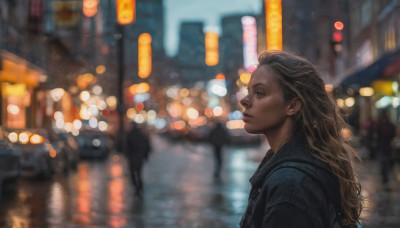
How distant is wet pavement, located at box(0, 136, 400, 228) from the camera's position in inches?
474

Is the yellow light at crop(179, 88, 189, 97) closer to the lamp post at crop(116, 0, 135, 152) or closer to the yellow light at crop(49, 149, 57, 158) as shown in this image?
the lamp post at crop(116, 0, 135, 152)

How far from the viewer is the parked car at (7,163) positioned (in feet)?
49.3

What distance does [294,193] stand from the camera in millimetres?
2377

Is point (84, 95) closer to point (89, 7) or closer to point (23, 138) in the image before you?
point (89, 7)

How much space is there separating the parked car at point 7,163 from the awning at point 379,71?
1732 centimetres

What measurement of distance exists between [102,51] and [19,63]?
59.9 meters

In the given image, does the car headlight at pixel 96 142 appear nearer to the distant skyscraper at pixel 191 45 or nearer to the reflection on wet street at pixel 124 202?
the reflection on wet street at pixel 124 202

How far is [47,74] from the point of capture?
48500 millimetres

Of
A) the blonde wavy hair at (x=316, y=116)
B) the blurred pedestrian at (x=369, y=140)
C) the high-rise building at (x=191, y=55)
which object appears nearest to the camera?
the blonde wavy hair at (x=316, y=116)

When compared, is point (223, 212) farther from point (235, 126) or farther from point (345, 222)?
point (235, 126)

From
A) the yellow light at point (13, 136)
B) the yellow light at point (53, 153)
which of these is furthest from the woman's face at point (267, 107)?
the yellow light at point (53, 153)

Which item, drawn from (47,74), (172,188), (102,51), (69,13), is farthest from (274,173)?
(102,51)

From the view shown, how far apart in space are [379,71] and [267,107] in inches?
1160

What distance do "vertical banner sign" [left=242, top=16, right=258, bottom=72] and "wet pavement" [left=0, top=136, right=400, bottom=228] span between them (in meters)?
31.1
